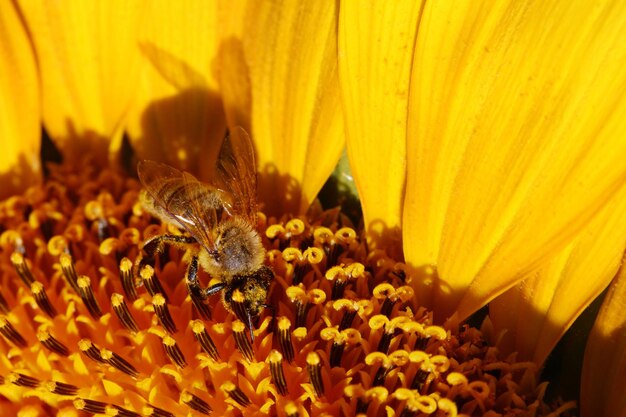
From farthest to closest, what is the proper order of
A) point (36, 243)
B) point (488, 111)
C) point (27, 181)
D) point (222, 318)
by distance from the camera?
point (27, 181) → point (36, 243) → point (222, 318) → point (488, 111)

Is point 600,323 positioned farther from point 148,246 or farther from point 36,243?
point 36,243

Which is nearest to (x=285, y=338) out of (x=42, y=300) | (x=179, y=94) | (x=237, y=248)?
(x=237, y=248)

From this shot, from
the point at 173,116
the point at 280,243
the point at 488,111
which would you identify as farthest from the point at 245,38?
the point at 488,111

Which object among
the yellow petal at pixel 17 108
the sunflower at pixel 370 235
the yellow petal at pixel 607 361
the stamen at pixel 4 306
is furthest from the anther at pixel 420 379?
the yellow petal at pixel 17 108

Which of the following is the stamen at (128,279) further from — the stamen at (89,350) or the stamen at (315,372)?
the stamen at (315,372)

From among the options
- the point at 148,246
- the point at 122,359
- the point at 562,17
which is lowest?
the point at 122,359

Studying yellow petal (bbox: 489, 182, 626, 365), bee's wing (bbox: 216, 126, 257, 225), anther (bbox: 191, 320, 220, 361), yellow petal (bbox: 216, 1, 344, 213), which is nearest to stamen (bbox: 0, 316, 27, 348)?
anther (bbox: 191, 320, 220, 361)

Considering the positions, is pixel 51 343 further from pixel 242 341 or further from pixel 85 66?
pixel 85 66

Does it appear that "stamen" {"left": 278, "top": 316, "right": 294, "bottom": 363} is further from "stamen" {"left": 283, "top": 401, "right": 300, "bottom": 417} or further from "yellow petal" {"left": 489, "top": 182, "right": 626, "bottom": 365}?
"yellow petal" {"left": 489, "top": 182, "right": 626, "bottom": 365}
